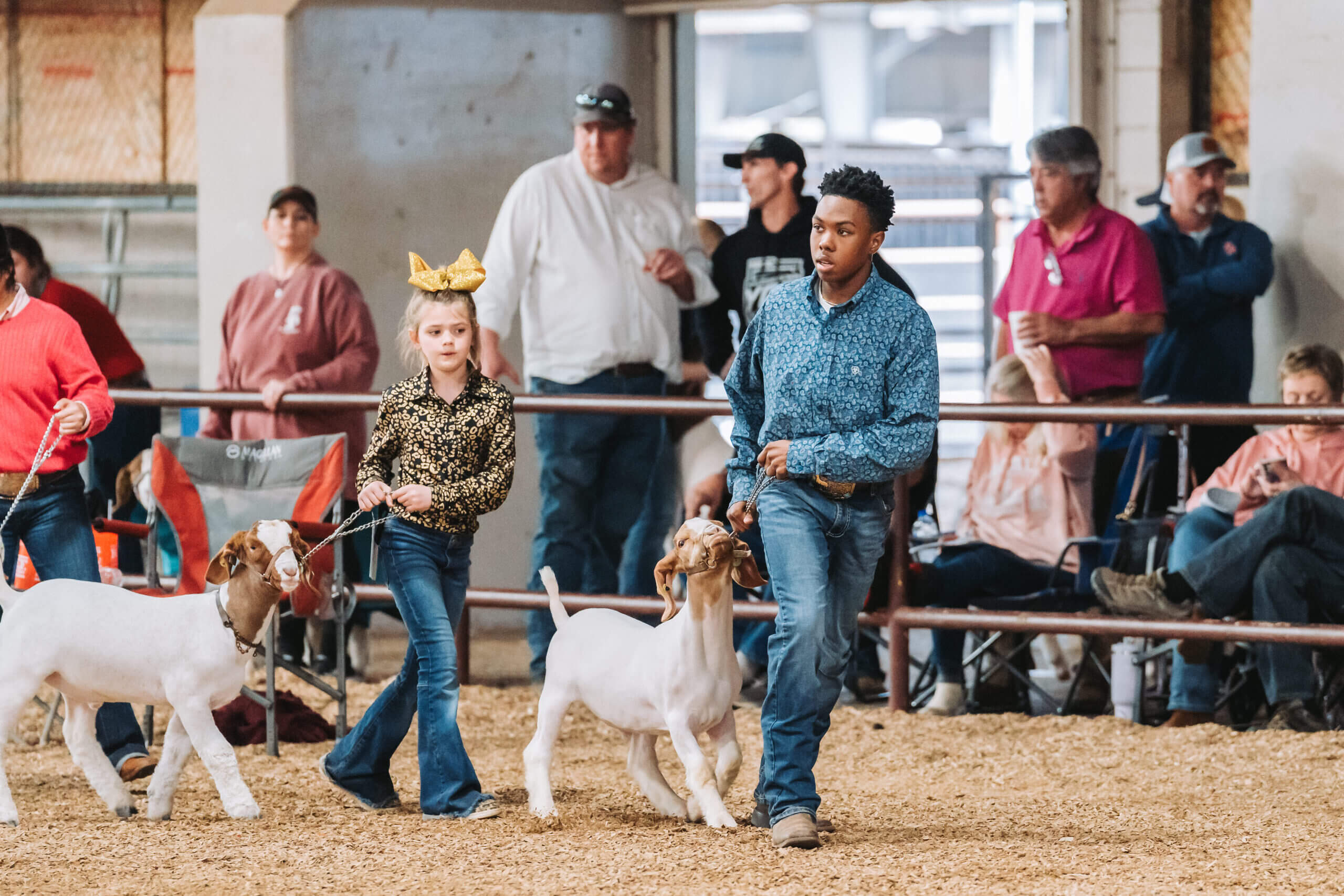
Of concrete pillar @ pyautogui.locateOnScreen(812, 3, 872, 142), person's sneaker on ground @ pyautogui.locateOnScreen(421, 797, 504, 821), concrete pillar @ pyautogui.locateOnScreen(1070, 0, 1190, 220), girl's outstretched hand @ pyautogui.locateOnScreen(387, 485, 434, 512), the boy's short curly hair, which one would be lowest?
person's sneaker on ground @ pyautogui.locateOnScreen(421, 797, 504, 821)

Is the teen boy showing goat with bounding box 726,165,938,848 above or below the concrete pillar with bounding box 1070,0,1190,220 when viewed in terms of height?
below

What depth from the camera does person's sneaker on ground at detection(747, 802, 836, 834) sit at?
4.35m

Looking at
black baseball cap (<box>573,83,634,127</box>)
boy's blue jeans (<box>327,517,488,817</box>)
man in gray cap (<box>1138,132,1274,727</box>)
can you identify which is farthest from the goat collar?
man in gray cap (<box>1138,132,1274,727</box>)

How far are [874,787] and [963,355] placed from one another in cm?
1208

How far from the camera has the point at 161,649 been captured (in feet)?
14.6

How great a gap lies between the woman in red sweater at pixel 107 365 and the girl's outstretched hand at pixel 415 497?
2550 mm

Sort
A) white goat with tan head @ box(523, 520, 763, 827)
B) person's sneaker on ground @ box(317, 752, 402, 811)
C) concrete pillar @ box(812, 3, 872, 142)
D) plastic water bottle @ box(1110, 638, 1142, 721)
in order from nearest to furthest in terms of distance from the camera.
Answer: white goat with tan head @ box(523, 520, 763, 827) → person's sneaker on ground @ box(317, 752, 402, 811) → plastic water bottle @ box(1110, 638, 1142, 721) → concrete pillar @ box(812, 3, 872, 142)

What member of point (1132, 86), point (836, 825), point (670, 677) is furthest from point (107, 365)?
point (1132, 86)

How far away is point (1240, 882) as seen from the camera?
12.8ft

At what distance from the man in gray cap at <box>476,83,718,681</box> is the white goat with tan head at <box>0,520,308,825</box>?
78.9 inches

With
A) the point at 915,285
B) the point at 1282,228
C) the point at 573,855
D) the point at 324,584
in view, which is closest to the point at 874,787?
the point at 573,855

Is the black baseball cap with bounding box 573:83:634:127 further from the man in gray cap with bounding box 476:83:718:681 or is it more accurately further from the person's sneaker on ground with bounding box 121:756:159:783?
the person's sneaker on ground with bounding box 121:756:159:783

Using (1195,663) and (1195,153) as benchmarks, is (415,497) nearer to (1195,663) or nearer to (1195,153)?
(1195,663)

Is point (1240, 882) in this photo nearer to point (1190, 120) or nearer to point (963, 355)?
point (1190, 120)
